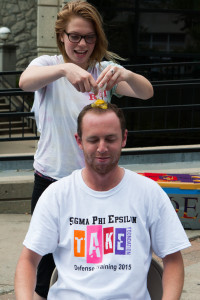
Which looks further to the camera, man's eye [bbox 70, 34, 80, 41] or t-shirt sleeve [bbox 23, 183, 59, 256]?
man's eye [bbox 70, 34, 80, 41]

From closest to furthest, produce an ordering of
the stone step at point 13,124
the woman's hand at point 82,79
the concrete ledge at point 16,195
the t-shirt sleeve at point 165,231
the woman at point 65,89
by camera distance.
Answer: the t-shirt sleeve at point 165,231 < the woman's hand at point 82,79 < the woman at point 65,89 < the concrete ledge at point 16,195 < the stone step at point 13,124

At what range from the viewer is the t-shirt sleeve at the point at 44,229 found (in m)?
2.55

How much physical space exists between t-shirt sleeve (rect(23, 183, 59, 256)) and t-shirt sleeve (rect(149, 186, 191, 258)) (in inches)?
15.3

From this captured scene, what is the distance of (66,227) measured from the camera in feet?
8.38

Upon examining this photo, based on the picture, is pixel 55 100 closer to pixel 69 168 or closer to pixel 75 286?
pixel 69 168

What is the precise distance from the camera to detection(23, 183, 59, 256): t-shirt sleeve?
100 inches

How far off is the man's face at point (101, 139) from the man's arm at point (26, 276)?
0.44 metres

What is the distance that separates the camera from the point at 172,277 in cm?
250

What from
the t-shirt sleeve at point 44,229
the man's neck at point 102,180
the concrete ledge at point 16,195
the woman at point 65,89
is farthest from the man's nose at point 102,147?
the concrete ledge at point 16,195

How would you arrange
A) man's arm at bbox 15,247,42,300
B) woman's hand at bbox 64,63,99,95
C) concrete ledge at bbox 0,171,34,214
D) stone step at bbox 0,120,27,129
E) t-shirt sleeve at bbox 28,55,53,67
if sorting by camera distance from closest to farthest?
1. man's arm at bbox 15,247,42,300
2. woman's hand at bbox 64,63,99,95
3. t-shirt sleeve at bbox 28,55,53,67
4. concrete ledge at bbox 0,171,34,214
5. stone step at bbox 0,120,27,129

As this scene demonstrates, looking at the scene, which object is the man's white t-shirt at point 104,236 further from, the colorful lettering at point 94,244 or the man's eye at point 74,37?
the man's eye at point 74,37

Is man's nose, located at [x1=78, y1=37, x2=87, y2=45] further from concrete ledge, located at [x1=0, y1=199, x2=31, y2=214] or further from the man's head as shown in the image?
concrete ledge, located at [x1=0, y1=199, x2=31, y2=214]

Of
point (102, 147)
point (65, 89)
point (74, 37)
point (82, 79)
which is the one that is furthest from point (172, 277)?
point (74, 37)

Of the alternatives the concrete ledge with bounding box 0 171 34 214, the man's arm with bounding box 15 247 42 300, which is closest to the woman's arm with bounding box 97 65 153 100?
the man's arm with bounding box 15 247 42 300
